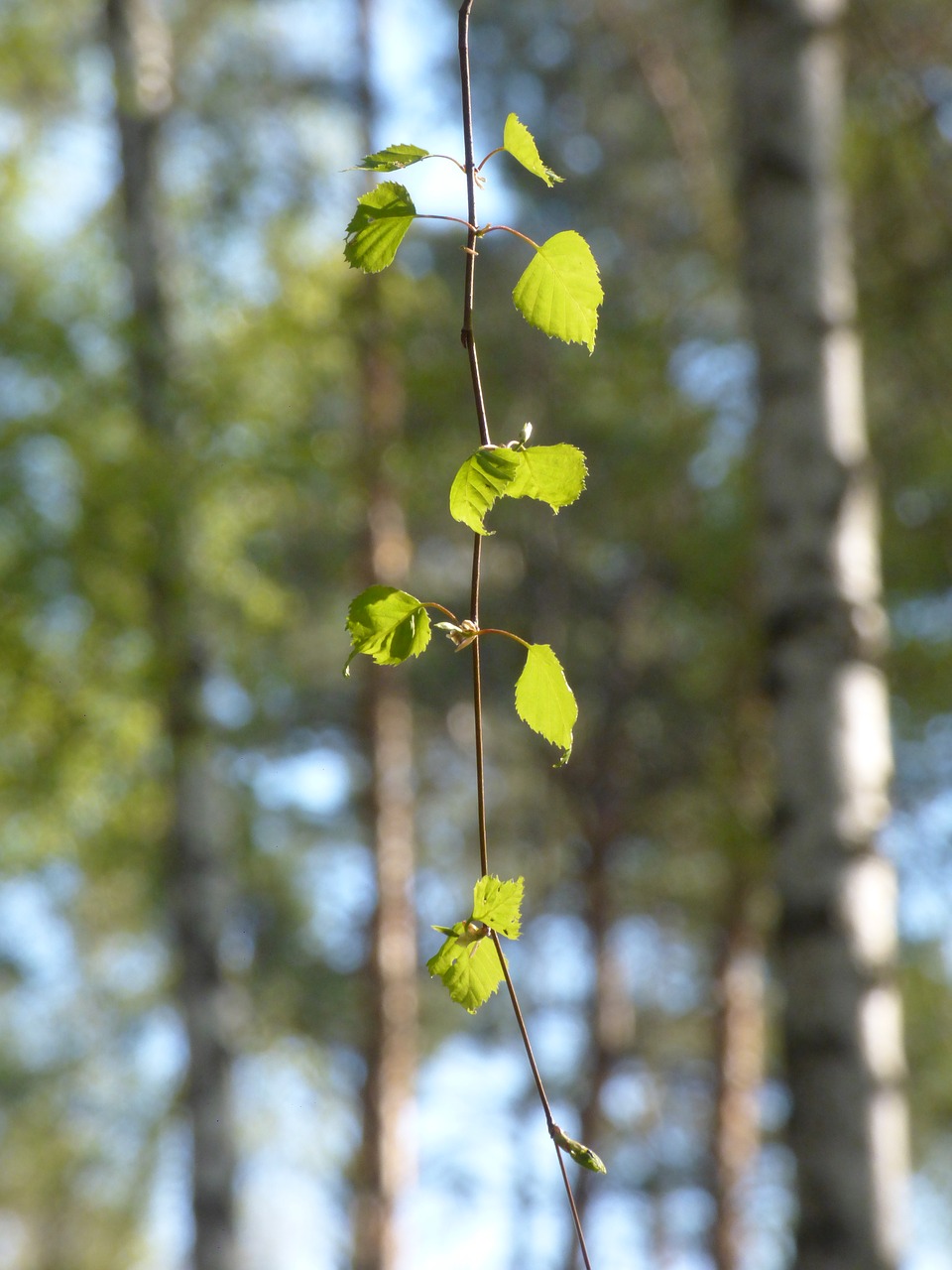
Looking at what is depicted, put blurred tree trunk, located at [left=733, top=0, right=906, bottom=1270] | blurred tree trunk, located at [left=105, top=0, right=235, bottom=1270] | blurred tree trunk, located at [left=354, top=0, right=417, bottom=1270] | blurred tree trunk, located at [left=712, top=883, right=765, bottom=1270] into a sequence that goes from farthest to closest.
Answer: blurred tree trunk, located at [left=712, top=883, right=765, bottom=1270] < blurred tree trunk, located at [left=354, top=0, right=417, bottom=1270] < blurred tree trunk, located at [left=105, top=0, right=235, bottom=1270] < blurred tree trunk, located at [left=733, top=0, right=906, bottom=1270]

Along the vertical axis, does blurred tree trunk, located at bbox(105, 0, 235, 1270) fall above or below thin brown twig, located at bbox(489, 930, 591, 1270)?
above

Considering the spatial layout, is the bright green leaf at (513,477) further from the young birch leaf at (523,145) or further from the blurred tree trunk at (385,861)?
the blurred tree trunk at (385,861)

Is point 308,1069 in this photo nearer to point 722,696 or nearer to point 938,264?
point 722,696

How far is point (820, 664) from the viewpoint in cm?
179

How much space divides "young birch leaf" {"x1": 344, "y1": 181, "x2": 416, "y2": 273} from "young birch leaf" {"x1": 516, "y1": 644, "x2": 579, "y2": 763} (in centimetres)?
12

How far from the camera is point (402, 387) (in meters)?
4.97

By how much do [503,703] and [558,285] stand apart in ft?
18.7

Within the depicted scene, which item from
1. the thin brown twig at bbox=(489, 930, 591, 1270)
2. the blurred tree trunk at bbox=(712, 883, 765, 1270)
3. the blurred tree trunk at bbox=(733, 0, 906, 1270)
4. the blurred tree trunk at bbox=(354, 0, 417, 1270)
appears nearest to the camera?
the thin brown twig at bbox=(489, 930, 591, 1270)

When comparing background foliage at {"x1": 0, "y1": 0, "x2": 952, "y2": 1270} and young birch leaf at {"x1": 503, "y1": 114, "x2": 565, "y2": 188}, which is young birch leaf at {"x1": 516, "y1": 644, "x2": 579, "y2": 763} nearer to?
young birch leaf at {"x1": 503, "y1": 114, "x2": 565, "y2": 188}

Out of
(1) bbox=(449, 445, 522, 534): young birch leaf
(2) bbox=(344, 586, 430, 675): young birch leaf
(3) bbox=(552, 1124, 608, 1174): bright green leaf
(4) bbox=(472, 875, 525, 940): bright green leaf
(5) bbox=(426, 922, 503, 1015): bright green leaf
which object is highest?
(1) bbox=(449, 445, 522, 534): young birch leaf

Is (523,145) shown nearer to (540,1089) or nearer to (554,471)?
(554,471)

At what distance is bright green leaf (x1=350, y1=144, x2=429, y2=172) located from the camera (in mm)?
348

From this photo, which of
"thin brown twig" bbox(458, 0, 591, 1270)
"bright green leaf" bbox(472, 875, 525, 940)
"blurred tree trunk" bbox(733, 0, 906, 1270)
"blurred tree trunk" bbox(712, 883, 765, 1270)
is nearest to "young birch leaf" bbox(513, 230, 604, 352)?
"thin brown twig" bbox(458, 0, 591, 1270)

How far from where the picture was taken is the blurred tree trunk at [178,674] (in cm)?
364
